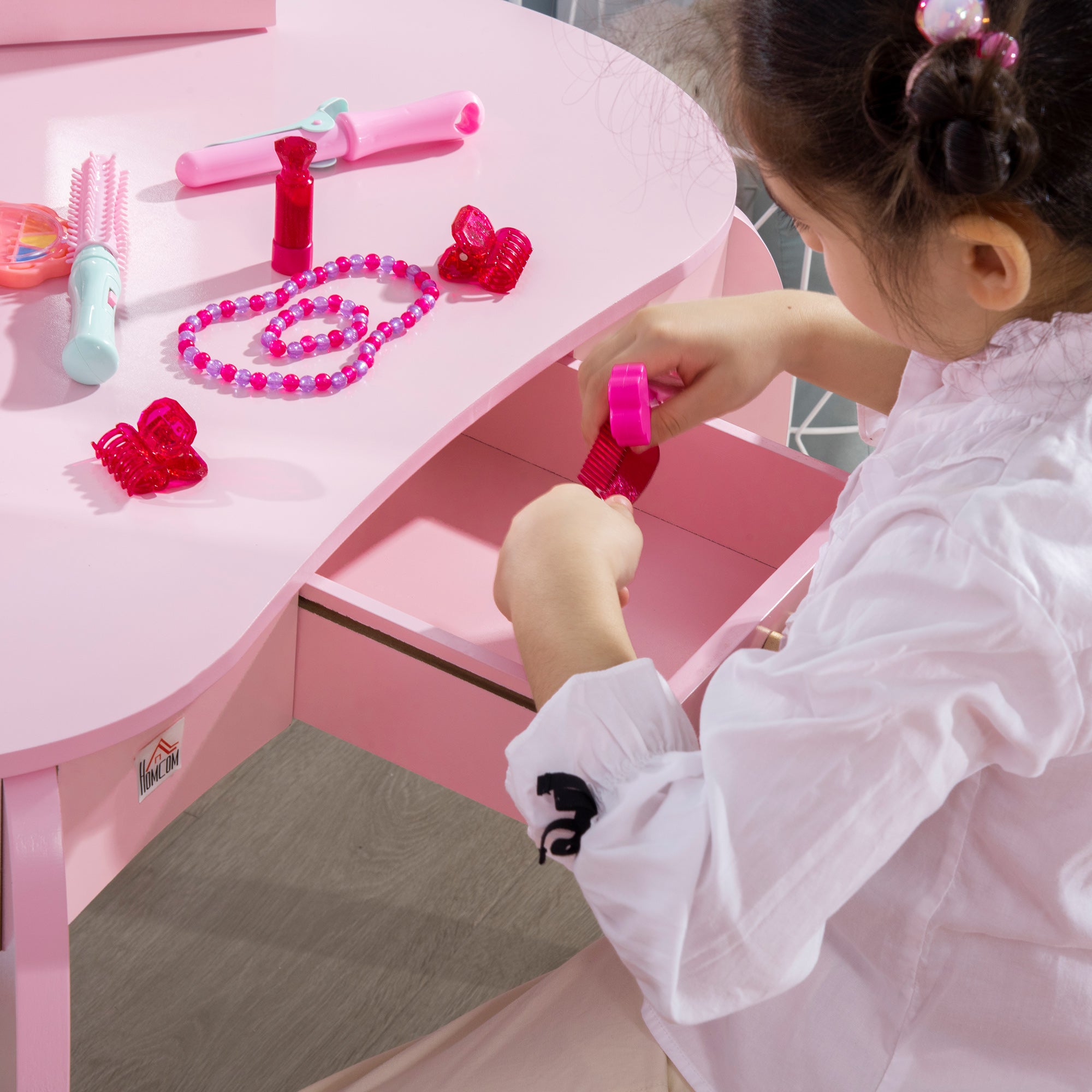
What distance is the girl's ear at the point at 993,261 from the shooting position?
48 cm

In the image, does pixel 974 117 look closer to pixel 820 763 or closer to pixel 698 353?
pixel 820 763

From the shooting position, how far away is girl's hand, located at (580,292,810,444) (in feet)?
2.78

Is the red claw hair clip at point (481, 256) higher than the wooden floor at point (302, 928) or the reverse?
higher

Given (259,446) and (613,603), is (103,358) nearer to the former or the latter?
(259,446)

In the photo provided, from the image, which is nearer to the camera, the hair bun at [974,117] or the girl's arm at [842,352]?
the hair bun at [974,117]

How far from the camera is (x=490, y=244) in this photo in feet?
2.94

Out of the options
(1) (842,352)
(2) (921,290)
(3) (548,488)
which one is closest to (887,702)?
(2) (921,290)

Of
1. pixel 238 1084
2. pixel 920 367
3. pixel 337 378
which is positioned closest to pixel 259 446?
pixel 337 378

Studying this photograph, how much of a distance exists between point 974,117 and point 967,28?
28 mm

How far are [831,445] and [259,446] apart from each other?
1234 mm

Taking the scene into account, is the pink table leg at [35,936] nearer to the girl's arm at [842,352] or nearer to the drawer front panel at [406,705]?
the drawer front panel at [406,705]

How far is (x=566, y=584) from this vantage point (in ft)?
2.15

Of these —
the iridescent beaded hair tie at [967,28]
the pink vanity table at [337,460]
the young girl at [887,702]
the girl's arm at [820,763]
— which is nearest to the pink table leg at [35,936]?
the pink vanity table at [337,460]

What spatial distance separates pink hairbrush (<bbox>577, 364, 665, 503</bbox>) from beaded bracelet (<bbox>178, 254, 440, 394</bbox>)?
15cm
